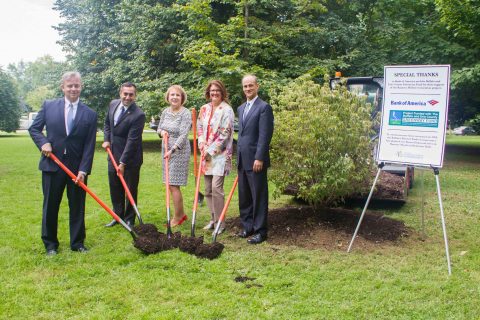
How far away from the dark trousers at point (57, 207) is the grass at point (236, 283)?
0.18m

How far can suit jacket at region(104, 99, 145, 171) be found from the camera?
596cm

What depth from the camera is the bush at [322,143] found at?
5.62 metres

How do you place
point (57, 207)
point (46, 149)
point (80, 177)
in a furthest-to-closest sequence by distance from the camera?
point (57, 207), point (80, 177), point (46, 149)

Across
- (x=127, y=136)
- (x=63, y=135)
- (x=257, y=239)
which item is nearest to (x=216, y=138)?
(x=127, y=136)

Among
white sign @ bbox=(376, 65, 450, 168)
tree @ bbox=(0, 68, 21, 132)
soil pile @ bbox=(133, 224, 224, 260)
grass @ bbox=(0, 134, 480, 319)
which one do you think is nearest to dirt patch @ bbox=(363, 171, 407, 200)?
grass @ bbox=(0, 134, 480, 319)

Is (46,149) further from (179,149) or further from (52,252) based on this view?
(179,149)

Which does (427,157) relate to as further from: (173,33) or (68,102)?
(173,33)

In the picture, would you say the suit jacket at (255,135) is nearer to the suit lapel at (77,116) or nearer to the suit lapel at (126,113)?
the suit lapel at (126,113)

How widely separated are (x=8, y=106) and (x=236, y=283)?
34974mm

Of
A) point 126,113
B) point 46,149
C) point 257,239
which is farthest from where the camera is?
point 126,113

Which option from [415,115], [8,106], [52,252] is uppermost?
[415,115]

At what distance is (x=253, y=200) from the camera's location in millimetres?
5594

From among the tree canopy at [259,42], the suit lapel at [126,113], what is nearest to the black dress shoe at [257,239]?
the suit lapel at [126,113]

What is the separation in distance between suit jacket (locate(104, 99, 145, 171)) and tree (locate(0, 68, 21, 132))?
31992mm
